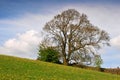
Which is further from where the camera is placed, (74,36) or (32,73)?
(74,36)

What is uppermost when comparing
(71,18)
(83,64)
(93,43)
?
(71,18)

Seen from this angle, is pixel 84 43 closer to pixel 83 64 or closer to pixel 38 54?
pixel 83 64

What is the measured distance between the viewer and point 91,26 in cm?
7838

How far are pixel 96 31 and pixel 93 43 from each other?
8.95 ft

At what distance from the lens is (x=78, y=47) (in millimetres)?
76812

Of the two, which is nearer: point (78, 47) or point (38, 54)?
point (38, 54)

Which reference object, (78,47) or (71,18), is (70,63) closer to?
(78,47)

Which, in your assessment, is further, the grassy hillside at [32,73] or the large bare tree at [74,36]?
the large bare tree at [74,36]

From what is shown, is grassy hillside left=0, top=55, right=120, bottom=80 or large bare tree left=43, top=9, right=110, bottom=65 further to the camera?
large bare tree left=43, top=9, right=110, bottom=65

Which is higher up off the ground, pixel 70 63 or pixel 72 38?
pixel 72 38

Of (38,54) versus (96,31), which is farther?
(96,31)

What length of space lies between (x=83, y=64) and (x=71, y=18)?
34.4 ft

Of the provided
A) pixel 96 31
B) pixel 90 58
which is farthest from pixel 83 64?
pixel 96 31

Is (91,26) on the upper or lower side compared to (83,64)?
upper
